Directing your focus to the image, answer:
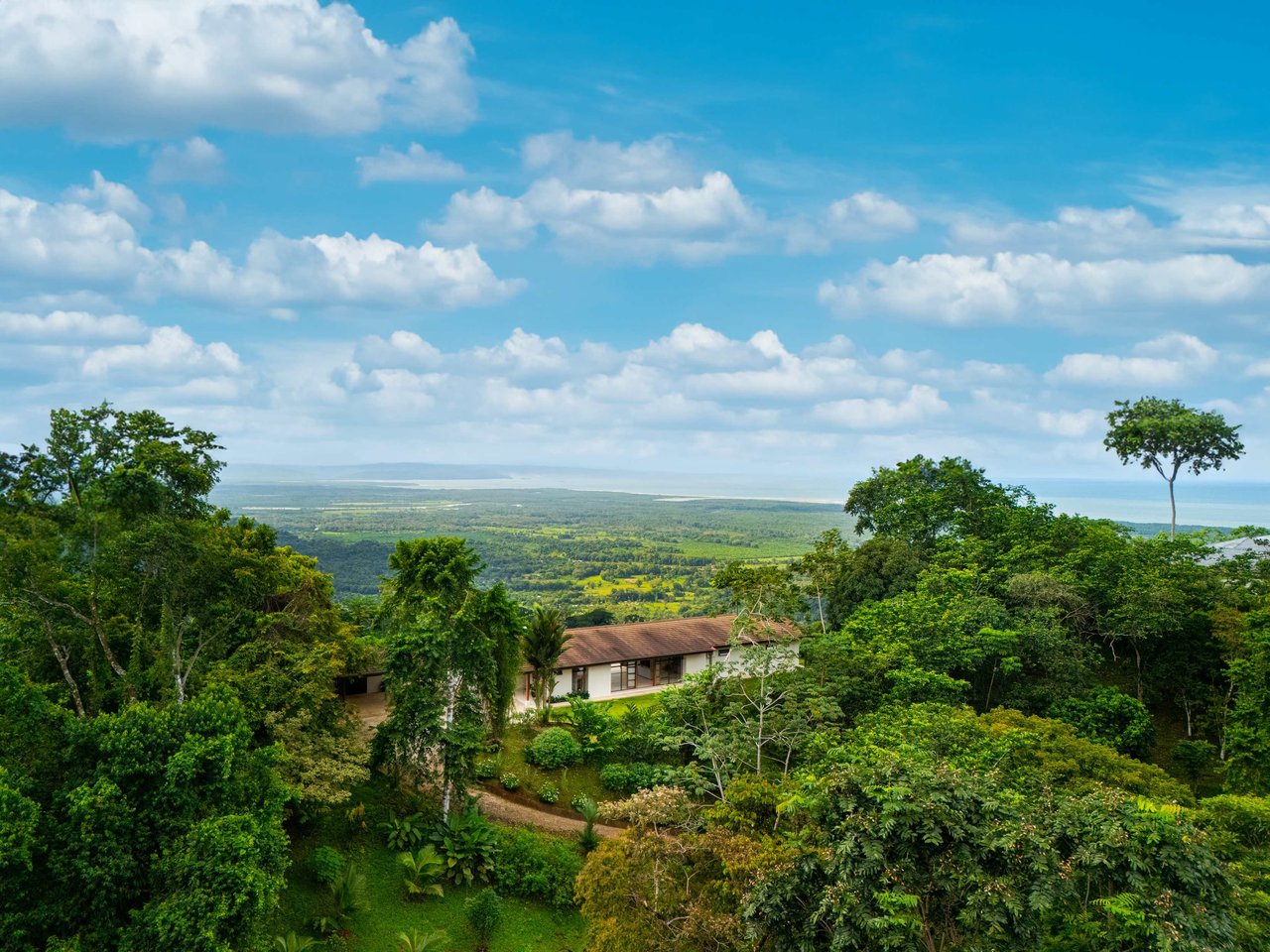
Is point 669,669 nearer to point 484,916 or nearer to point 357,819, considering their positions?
point 357,819

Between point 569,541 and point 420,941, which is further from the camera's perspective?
point 569,541

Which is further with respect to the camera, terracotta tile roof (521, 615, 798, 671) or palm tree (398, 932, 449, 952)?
terracotta tile roof (521, 615, 798, 671)

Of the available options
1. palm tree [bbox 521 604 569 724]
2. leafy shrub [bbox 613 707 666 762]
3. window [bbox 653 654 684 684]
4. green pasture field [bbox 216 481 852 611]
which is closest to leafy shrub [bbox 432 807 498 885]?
leafy shrub [bbox 613 707 666 762]

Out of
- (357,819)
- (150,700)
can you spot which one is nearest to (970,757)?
(357,819)

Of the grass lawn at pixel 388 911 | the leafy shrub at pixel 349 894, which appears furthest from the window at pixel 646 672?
the leafy shrub at pixel 349 894

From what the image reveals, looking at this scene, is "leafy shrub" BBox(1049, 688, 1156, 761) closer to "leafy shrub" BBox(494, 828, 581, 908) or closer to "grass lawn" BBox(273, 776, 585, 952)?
"leafy shrub" BBox(494, 828, 581, 908)

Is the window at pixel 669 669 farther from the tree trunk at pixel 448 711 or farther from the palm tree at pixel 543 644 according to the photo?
the tree trunk at pixel 448 711

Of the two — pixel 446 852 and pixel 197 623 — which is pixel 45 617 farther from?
pixel 446 852
